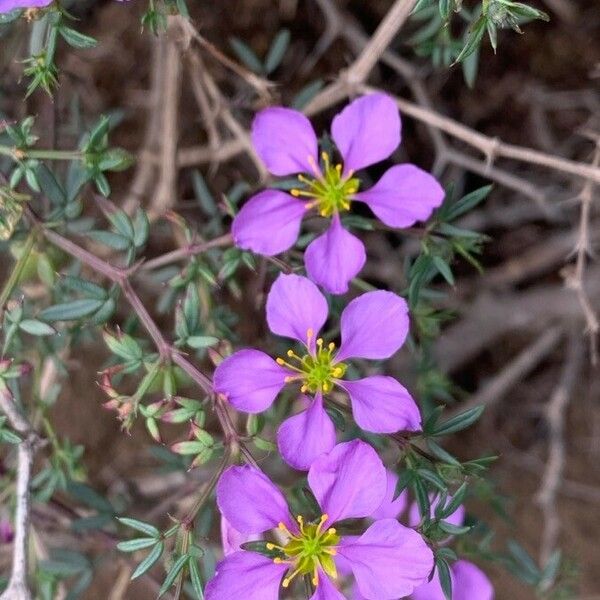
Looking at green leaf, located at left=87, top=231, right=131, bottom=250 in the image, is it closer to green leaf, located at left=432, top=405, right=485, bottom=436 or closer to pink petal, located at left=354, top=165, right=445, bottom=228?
pink petal, located at left=354, top=165, right=445, bottom=228

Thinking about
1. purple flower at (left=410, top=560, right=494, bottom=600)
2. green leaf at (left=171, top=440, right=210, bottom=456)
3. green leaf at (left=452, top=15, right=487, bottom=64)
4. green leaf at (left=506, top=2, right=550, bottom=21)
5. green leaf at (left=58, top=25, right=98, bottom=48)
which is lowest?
purple flower at (left=410, top=560, right=494, bottom=600)

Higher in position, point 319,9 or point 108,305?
point 319,9

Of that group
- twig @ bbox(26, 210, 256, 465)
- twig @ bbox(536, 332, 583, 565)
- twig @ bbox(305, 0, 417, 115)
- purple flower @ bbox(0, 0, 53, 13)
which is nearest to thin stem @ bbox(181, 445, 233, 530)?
twig @ bbox(26, 210, 256, 465)

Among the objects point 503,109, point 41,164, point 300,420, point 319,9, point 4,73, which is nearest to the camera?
point 300,420

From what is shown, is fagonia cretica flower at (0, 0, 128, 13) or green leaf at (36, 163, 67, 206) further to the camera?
green leaf at (36, 163, 67, 206)

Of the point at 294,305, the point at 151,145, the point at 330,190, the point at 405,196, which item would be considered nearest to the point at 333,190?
the point at 330,190

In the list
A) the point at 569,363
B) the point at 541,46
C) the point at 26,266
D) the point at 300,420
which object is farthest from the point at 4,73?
the point at 569,363

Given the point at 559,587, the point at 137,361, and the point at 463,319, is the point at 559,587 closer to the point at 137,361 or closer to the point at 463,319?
the point at 463,319
